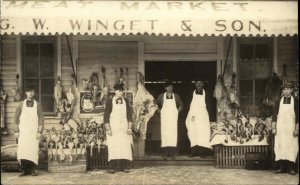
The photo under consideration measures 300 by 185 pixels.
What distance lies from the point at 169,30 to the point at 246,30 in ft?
5.45

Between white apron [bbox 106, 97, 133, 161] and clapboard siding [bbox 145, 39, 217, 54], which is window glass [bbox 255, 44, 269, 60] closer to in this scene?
clapboard siding [bbox 145, 39, 217, 54]

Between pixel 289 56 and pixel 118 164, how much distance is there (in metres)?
5.05

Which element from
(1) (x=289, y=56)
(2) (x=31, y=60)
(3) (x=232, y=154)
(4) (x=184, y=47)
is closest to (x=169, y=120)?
→ (3) (x=232, y=154)

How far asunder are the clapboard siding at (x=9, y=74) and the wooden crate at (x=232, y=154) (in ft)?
16.6

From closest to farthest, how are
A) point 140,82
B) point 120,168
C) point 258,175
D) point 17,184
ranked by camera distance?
point 17,184
point 258,175
point 120,168
point 140,82

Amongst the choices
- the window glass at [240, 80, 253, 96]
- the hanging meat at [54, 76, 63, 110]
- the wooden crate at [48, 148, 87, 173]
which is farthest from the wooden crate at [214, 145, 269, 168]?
the hanging meat at [54, 76, 63, 110]

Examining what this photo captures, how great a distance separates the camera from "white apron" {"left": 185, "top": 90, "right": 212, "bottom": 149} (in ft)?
36.8

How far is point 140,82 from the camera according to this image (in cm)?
1153

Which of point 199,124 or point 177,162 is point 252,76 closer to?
point 199,124

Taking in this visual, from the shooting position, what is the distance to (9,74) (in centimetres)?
1170

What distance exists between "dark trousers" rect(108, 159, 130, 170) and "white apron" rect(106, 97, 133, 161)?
5.6 inches

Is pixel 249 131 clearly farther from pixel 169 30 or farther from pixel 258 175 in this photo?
pixel 169 30

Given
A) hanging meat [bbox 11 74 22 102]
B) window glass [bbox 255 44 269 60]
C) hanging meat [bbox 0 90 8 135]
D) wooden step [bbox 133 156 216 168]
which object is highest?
window glass [bbox 255 44 269 60]

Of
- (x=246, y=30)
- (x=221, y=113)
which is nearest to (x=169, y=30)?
(x=246, y=30)
